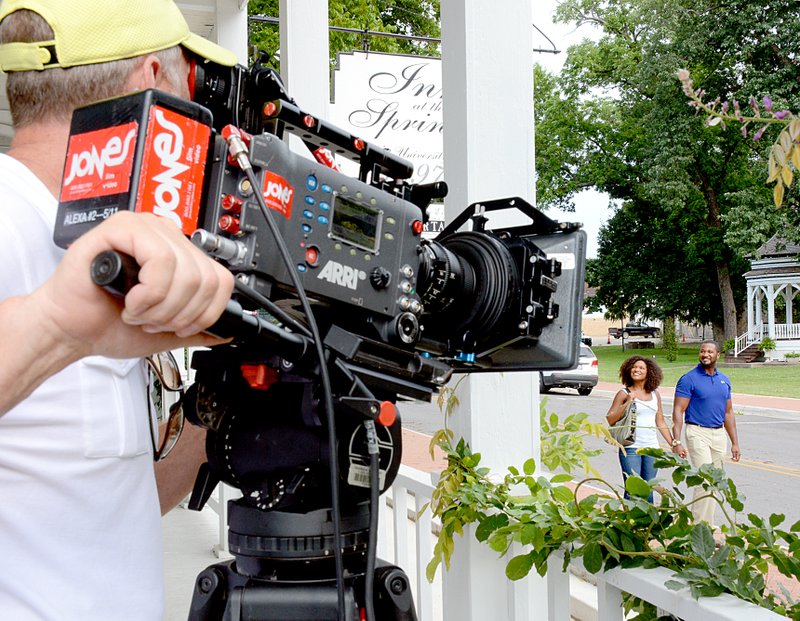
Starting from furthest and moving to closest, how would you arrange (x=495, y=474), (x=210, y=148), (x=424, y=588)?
(x=424, y=588)
(x=495, y=474)
(x=210, y=148)

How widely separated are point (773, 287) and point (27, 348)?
115ft

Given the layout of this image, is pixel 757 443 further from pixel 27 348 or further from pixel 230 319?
pixel 27 348

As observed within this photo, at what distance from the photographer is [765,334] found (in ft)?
107

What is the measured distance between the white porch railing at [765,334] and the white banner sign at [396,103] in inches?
1087

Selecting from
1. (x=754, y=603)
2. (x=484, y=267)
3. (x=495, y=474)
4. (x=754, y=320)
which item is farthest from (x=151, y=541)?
(x=754, y=320)

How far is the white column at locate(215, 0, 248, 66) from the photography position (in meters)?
4.65

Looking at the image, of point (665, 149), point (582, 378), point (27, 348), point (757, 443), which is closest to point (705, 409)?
point (757, 443)

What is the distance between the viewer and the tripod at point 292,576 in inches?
41.1

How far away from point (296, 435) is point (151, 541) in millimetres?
236

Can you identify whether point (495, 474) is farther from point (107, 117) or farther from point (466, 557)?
point (107, 117)

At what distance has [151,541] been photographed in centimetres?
108

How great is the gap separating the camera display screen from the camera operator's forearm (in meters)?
0.38

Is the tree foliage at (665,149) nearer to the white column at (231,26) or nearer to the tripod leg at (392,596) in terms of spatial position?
the white column at (231,26)

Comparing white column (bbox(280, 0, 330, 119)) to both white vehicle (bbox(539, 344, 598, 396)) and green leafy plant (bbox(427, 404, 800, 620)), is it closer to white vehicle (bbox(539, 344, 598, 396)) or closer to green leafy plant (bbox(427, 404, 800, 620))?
green leafy plant (bbox(427, 404, 800, 620))
